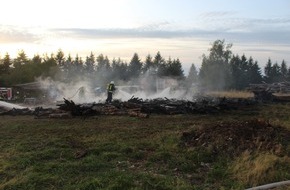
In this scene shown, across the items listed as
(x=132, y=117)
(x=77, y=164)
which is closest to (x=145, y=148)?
(x=77, y=164)

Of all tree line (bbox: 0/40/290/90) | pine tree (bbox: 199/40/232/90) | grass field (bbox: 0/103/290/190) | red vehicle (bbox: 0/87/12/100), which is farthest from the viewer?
pine tree (bbox: 199/40/232/90)

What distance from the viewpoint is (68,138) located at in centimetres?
1206

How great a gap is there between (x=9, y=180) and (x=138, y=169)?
8.71 ft

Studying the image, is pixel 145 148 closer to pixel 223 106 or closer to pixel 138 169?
pixel 138 169

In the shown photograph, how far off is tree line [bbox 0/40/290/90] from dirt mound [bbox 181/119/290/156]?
4097cm

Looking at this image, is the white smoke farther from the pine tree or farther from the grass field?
the pine tree

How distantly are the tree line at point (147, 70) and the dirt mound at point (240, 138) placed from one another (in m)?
41.0

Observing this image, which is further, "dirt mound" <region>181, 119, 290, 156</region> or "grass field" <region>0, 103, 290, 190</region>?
"dirt mound" <region>181, 119, 290, 156</region>

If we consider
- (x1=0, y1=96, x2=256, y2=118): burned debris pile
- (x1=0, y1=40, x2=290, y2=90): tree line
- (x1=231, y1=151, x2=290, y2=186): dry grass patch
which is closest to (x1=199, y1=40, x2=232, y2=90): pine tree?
(x1=0, y1=40, x2=290, y2=90): tree line

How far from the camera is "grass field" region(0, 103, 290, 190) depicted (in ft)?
25.0

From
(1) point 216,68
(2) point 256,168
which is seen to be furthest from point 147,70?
(2) point 256,168

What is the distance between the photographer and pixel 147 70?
97250mm

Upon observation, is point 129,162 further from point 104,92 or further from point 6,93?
point 6,93

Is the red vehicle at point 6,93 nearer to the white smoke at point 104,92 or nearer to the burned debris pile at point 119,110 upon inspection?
the white smoke at point 104,92
